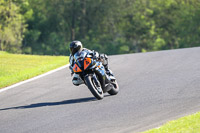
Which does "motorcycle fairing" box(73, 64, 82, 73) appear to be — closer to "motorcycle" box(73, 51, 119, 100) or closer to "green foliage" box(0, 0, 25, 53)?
"motorcycle" box(73, 51, 119, 100)

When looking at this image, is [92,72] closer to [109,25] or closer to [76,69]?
[76,69]

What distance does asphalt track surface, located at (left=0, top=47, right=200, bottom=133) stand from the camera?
975 cm

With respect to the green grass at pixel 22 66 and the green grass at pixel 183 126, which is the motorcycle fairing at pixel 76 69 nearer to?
the green grass at pixel 183 126

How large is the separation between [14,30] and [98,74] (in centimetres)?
5300

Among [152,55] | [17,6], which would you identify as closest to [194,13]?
[17,6]

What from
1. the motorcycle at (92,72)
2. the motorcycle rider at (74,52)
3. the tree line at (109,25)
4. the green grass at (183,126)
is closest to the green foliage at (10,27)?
the tree line at (109,25)

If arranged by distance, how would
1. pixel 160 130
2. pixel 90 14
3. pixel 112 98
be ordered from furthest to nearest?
pixel 90 14, pixel 112 98, pixel 160 130

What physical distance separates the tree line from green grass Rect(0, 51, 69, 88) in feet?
140

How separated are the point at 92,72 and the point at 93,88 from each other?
1.87ft

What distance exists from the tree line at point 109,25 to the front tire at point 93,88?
2124 inches

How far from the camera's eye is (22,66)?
21.3 metres

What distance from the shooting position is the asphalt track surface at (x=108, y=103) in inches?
384

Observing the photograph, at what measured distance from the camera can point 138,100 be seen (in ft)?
39.3

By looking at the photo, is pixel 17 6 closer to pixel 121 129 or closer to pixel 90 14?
pixel 90 14
